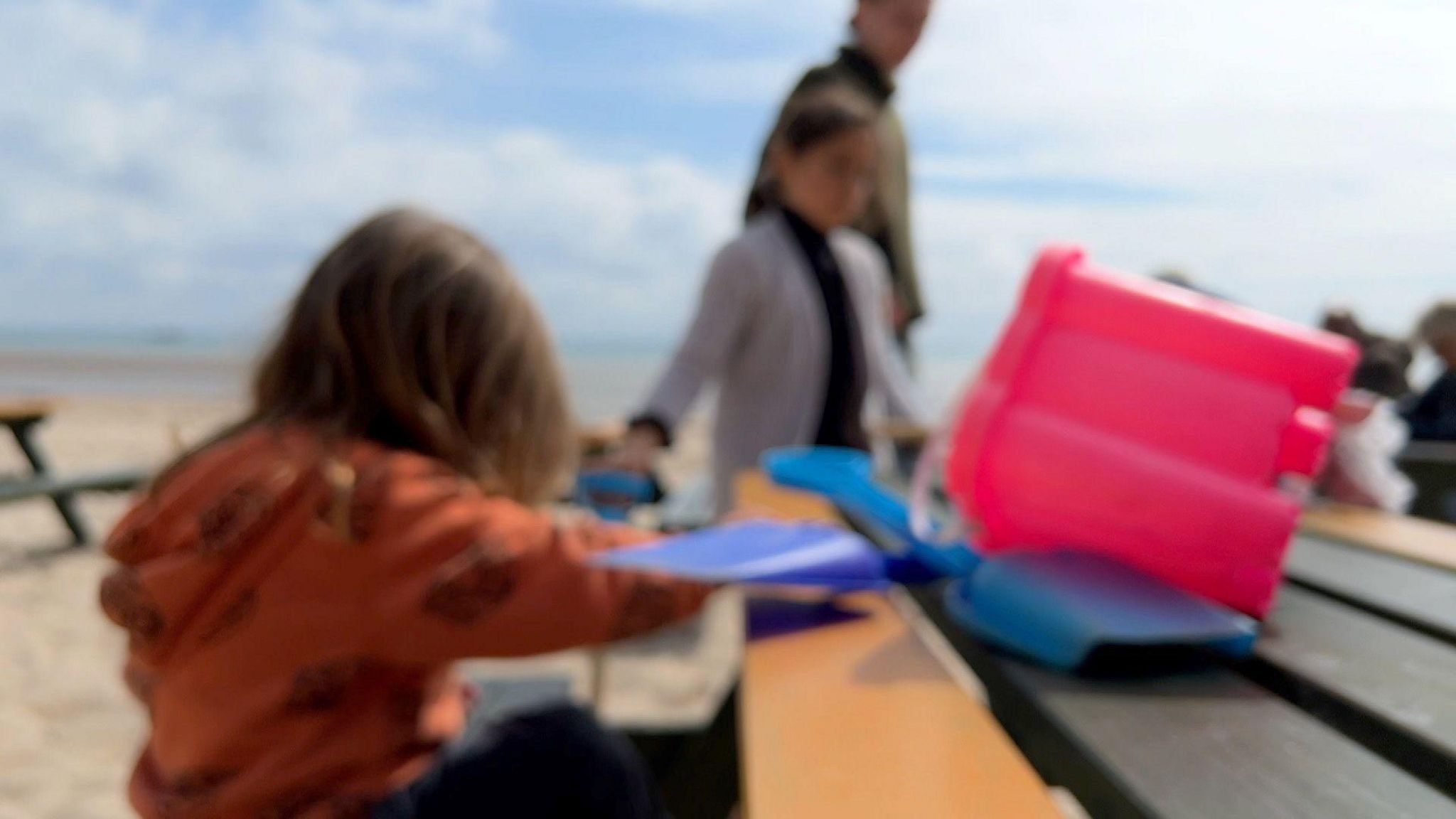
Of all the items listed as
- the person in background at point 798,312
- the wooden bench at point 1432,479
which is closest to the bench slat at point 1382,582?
the person in background at point 798,312

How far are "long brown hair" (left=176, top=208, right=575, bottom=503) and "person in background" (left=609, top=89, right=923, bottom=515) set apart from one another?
0.77 m

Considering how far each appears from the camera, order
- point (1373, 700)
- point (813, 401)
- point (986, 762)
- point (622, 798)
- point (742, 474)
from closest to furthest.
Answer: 1. point (986, 762)
2. point (1373, 700)
3. point (622, 798)
4. point (742, 474)
5. point (813, 401)

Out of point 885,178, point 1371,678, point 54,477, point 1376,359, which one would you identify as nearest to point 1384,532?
point 1371,678

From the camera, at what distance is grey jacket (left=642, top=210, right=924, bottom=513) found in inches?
82.5

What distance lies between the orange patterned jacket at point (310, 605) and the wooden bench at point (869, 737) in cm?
17

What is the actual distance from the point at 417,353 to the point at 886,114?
5.75ft

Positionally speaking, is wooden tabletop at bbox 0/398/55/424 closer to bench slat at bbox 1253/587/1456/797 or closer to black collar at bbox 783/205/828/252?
black collar at bbox 783/205/828/252

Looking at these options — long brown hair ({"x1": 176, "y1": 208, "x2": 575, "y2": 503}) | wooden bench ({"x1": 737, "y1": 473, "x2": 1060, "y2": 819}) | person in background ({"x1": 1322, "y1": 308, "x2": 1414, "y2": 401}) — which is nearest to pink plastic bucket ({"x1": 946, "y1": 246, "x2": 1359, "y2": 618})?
wooden bench ({"x1": 737, "y1": 473, "x2": 1060, "y2": 819})

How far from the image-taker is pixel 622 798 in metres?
0.87

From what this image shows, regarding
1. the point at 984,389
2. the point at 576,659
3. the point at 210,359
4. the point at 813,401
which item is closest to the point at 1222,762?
the point at 984,389

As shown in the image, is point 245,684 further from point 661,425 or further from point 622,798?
point 661,425

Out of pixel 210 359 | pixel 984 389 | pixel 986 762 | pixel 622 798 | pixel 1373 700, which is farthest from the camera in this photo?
pixel 210 359

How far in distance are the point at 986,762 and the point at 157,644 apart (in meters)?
0.72

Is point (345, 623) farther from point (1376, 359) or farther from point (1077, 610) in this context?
point (1376, 359)
